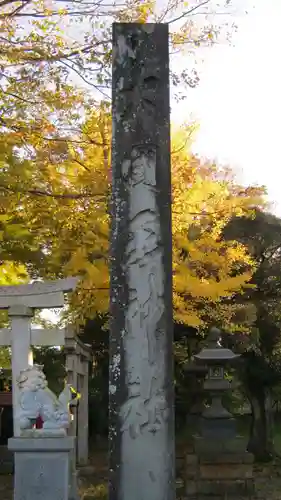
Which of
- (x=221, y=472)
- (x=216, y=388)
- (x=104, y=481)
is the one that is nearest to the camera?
(x=221, y=472)

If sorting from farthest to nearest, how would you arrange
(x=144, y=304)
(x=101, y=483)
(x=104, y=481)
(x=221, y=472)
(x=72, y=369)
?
(x=72, y=369) → (x=104, y=481) → (x=101, y=483) → (x=221, y=472) → (x=144, y=304)

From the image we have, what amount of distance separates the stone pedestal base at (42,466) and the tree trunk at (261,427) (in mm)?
9930

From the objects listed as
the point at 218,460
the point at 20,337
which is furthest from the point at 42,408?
the point at 218,460

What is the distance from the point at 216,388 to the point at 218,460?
1359mm

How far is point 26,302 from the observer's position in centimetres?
898

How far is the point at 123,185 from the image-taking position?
3975 millimetres

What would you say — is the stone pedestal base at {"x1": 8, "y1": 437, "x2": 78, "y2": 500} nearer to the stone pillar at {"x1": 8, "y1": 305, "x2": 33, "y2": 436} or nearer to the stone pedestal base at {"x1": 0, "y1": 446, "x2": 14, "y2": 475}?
the stone pillar at {"x1": 8, "y1": 305, "x2": 33, "y2": 436}

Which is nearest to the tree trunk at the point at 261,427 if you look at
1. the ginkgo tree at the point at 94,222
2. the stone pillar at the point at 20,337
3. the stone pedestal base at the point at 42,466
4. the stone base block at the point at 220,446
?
the ginkgo tree at the point at 94,222

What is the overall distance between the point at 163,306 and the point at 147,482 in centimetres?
115

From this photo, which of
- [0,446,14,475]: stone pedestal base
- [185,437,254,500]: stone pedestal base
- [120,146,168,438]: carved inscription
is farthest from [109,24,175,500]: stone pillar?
[0,446,14,475]: stone pedestal base

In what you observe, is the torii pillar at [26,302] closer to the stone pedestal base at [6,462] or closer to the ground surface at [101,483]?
the ground surface at [101,483]

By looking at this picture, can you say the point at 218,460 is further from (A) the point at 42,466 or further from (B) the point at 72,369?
(A) the point at 42,466

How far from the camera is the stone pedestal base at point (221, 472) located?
388 inches

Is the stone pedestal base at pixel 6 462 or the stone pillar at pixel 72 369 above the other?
the stone pillar at pixel 72 369
